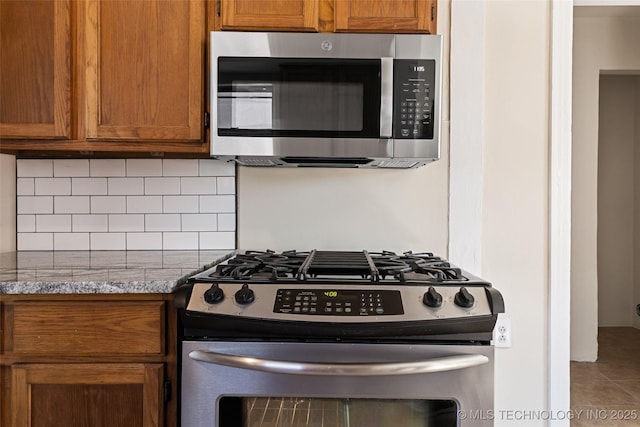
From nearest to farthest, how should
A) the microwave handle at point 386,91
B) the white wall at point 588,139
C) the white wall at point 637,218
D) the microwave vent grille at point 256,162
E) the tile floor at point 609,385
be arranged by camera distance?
1. the microwave handle at point 386,91
2. the microwave vent grille at point 256,162
3. the tile floor at point 609,385
4. the white wall at point 588,139
5. the white wall at point 637,218

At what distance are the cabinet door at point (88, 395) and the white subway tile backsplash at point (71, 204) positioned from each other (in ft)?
2.71

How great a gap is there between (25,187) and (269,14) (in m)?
1.19

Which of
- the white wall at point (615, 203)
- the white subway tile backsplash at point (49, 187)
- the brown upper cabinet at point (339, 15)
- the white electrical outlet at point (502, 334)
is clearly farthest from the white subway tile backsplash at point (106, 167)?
the white wall at point (615, 203)

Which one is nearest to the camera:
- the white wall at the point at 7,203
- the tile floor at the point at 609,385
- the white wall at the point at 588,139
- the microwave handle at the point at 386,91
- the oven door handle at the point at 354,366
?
the oven door handle at the point at 354,366

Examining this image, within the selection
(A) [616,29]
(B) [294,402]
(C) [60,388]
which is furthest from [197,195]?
(A) [616,29]

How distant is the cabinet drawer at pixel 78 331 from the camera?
116 cm

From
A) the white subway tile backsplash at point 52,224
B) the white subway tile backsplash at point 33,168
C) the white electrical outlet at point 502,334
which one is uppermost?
A: the white subway tile backsplash at point 33,168

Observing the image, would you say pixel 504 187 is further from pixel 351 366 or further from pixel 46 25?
pixel 46 25

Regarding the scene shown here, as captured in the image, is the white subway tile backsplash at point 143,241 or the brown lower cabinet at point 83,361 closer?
the brown lower cabinet at point 83,361

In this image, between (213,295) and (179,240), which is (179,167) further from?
(213,295)

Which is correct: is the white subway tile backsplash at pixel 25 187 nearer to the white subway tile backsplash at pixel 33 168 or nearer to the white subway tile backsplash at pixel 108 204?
the white subway tile backsplash at pixel 33 168

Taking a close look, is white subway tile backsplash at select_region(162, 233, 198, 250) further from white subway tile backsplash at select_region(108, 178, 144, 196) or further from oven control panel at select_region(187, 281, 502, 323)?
oven control panel at select_region(187, 281, 502, 323)

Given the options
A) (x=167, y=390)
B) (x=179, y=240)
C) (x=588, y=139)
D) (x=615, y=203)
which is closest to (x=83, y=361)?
(x=167, y=390)

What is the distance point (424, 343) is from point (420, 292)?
0.12 m
